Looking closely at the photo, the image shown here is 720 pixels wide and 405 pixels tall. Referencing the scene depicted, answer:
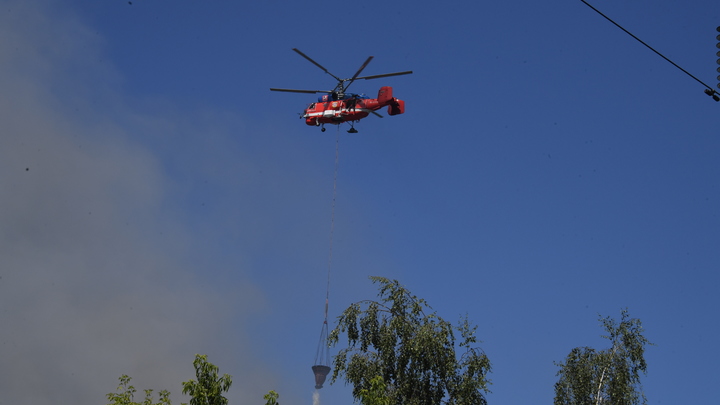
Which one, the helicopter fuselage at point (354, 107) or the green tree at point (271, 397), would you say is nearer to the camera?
the green tree at point (271, 397)

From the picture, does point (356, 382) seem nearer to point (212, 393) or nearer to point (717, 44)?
point (212, 393)

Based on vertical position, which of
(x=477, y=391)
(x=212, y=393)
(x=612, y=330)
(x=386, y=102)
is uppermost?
(x=386, y=102)

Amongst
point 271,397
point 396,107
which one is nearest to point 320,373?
point 396,107

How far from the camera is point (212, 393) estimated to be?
108ft

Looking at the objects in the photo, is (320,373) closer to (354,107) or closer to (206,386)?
(354,107)

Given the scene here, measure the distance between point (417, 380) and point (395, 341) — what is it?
228 cm

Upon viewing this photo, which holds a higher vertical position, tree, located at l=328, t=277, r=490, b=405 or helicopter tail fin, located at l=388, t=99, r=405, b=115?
helicopter tail fin, located at l=388, t=99, r=405, b=115

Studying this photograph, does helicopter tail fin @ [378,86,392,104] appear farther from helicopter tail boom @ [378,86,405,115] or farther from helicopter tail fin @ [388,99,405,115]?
helicopter tail fin @ [388,99,405,115]

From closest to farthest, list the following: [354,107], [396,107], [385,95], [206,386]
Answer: [206,386] < [354,107] < [385,95] < [396,107]

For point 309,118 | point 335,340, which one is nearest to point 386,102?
point 309,118

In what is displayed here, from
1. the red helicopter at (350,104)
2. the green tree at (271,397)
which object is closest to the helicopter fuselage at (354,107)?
the red helicopter at (350,104)

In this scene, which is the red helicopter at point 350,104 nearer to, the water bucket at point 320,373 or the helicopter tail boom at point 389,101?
the helicopter tail boom at point 389,101

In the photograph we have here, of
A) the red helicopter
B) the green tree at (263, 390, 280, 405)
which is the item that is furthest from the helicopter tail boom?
the green tree at (263, 390, 280, 405)

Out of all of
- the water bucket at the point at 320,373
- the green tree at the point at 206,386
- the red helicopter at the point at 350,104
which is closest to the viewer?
the green tree at the point at 206,386
